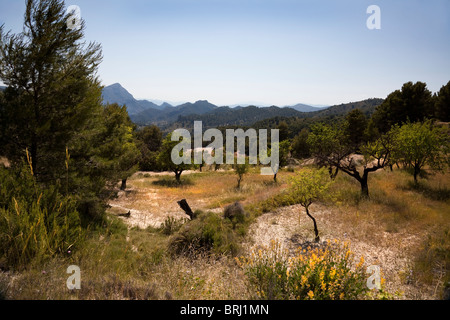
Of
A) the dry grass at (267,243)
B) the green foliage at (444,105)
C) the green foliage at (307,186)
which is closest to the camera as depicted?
the dry grass at (267,243)

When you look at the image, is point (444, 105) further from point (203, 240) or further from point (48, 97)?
point (48, 97)

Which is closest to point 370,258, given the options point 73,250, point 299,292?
point 299,292

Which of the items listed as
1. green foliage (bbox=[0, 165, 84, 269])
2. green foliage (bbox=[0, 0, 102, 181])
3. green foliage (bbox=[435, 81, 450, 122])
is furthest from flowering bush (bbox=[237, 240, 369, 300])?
green foliage (bbox=[435, 81, 450, 122])

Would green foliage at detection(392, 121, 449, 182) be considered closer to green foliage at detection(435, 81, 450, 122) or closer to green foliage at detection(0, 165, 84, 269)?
green foliage at detection(0, 165, 84, 269)

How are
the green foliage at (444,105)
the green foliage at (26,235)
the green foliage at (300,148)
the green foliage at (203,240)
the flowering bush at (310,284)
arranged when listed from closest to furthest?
the green foliage at (26,235) < the flowering bush at (310,284) < the green foliage at (203,240) < the green foliage at (444,105) < the green foliage at (300,148)

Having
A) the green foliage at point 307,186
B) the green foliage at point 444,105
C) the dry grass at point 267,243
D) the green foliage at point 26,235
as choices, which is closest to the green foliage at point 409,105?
the green foliage at point 444,105

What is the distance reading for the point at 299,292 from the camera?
3.22m

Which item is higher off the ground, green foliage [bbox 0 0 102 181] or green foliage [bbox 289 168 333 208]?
green foliage [bbox 0 0 102 181]

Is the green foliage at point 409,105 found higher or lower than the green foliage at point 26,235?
higher

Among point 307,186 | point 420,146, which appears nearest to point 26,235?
point 307,186

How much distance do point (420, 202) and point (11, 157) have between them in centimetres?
1877

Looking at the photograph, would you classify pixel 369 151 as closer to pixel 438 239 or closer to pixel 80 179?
pixel 438 239

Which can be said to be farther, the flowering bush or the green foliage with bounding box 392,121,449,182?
the green foliage with bounding box 392,121,449,182

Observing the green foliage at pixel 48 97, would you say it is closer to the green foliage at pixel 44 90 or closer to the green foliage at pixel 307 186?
the green foliage at pixel 44 90
